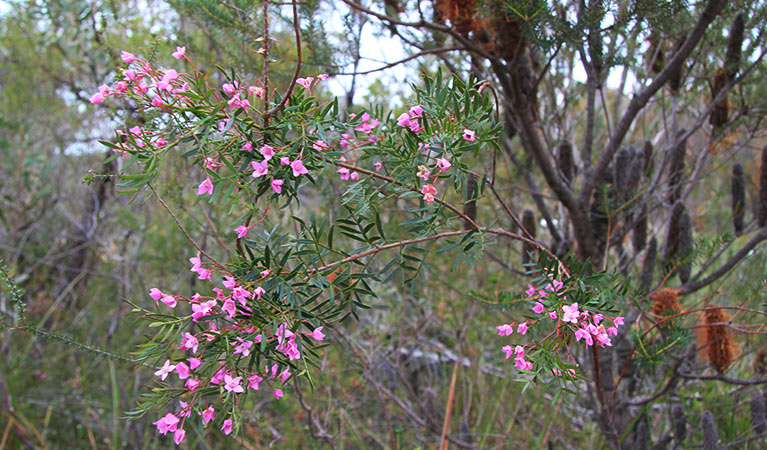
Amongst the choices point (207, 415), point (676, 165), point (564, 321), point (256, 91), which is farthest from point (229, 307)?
point (676, 165)

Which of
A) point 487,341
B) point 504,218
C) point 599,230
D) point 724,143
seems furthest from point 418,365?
point 724,143

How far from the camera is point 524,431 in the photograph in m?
2.02

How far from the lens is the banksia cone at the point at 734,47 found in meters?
1.29

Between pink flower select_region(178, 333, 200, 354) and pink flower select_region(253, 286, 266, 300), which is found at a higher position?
pink flower select_region(253, 286, 266, 300)

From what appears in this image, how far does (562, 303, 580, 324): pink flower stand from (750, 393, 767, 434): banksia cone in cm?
99

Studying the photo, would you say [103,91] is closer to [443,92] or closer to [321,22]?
[443,92]

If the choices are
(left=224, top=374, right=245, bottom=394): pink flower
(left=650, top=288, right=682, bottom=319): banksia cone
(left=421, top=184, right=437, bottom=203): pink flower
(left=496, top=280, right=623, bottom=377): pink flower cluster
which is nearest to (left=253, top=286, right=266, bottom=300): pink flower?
(left=224, top=374, right=245, bottom=394): pink flower

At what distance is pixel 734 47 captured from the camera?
1.31 metres

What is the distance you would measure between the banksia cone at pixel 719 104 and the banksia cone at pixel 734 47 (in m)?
0.05

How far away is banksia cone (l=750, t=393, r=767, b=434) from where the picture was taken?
4.29 feet

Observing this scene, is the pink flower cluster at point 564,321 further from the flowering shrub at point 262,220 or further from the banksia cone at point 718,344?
the banksia cone at point 718,344

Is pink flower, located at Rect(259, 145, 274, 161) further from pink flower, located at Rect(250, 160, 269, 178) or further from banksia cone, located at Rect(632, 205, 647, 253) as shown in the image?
banksia cone, located at Rect(632, 205, 647, 253)

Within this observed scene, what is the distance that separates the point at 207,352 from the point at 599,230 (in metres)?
1.20

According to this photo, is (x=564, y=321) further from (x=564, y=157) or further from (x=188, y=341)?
(x=564, y=157)
